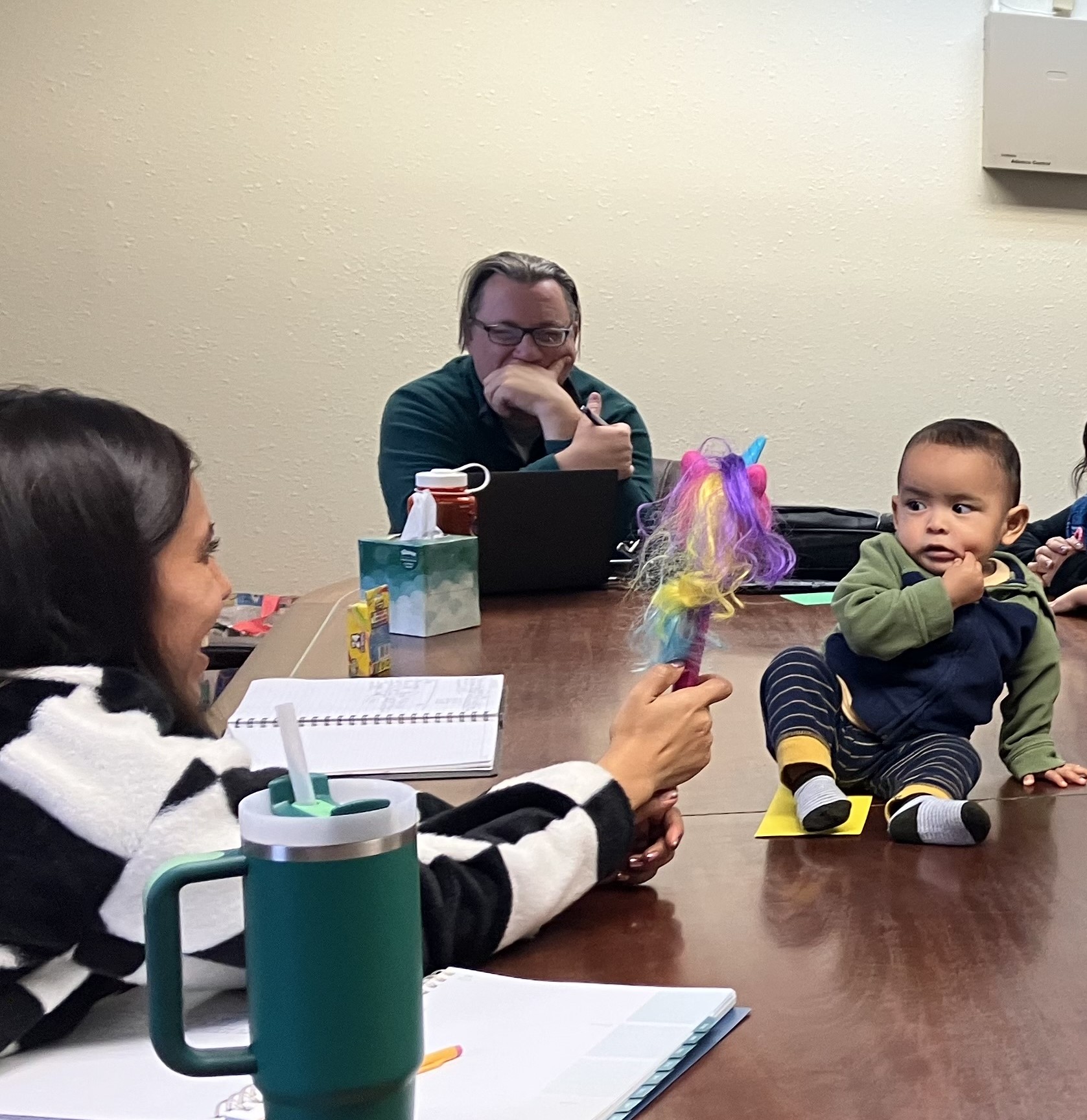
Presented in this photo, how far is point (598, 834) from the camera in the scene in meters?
0.74

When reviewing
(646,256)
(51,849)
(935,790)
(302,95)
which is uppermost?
(302,95)

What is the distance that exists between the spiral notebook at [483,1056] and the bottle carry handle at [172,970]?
0.08 m

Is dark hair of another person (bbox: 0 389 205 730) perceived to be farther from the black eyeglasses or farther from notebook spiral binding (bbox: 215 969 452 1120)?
the black eyeglasses

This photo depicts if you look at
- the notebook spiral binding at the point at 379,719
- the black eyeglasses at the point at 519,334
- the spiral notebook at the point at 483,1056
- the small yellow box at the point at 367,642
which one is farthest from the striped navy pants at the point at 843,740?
the black eyeglasses at the point at 519,334

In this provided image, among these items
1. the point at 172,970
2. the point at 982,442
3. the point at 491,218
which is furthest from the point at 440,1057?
the point at 491,218

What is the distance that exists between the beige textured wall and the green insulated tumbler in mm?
2803

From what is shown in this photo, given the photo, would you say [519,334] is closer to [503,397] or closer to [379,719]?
[503,397]

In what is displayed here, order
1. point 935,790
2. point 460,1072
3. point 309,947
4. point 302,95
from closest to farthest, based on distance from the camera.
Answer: point 309,947 → point 460,1072 → point 935,790 → point 302,95

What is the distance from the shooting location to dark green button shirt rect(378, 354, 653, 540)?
235cm

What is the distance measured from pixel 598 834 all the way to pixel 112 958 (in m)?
0.29

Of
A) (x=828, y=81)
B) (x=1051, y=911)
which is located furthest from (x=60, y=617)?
(x=828, y=81)

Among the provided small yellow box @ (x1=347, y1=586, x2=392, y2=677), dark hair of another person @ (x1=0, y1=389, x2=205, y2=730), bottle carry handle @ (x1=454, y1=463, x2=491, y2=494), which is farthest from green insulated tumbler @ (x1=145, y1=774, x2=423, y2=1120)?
bottle carry handle @ (x1=454, y1=463, x2=491, y2=494)

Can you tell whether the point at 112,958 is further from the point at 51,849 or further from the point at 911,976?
the point at 911,976

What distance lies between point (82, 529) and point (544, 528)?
1.35m
